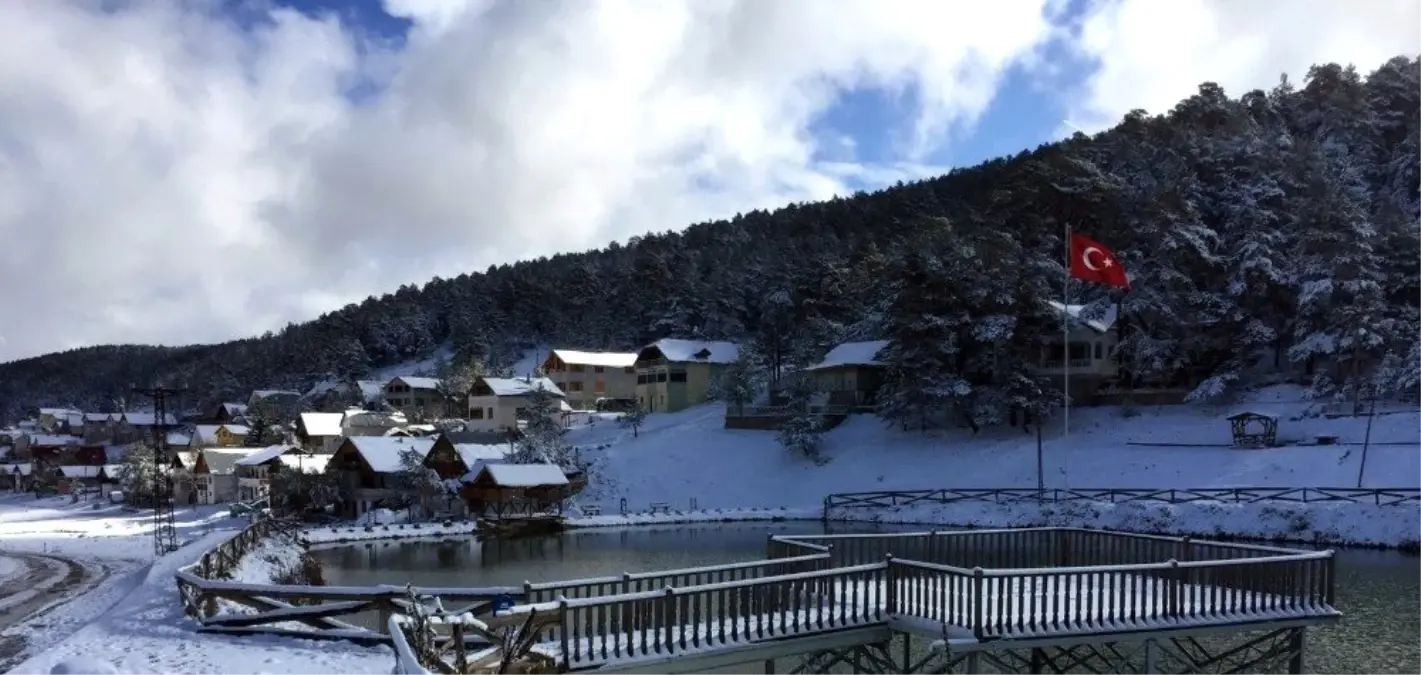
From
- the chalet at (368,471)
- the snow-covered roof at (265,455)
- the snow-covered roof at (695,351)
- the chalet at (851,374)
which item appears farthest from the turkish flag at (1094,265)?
the snow-covered roof at (265,455)

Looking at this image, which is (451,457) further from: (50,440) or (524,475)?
(50,440)

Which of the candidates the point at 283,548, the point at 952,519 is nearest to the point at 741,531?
the point at 952,519

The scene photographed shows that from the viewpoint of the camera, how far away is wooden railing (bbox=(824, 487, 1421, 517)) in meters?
38.2

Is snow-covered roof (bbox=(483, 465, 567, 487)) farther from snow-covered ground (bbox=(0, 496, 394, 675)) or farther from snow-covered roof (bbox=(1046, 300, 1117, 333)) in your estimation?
snow-covered roof (bbox=(1046, 300, 1117, 333))

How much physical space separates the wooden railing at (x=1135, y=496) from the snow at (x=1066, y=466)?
0.71 meters

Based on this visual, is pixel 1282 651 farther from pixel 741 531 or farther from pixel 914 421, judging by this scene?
pixel 914 421

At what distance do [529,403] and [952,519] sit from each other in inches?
1512

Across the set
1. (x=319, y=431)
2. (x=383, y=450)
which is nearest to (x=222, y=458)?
(x=319, y=431)

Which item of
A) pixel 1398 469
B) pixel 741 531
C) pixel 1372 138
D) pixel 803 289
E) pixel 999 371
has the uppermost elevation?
pixel 1372 138

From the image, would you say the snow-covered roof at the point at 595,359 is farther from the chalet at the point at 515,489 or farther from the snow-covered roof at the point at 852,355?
the chalet at the point at 515,489

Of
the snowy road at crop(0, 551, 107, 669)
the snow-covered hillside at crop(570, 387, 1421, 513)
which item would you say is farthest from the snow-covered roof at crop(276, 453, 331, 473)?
the snowy road at crop(0, 551, 107, 669)

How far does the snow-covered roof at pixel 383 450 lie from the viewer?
187 feet

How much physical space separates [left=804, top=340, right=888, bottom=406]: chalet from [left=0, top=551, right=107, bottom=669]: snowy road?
41041 mm

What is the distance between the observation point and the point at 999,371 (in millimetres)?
52625
